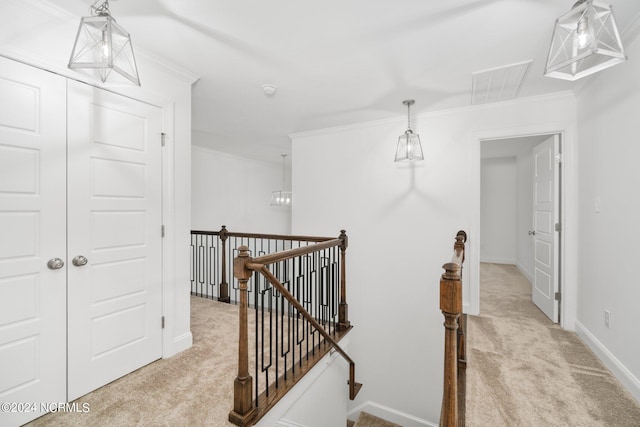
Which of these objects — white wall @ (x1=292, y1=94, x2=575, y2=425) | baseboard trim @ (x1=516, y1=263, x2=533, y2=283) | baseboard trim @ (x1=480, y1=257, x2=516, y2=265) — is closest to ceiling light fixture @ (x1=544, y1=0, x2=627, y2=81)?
white wall @ (x1=292, y1=94, x2=575, y2=425)

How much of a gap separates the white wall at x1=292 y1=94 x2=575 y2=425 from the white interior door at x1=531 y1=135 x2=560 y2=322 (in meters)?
0.44

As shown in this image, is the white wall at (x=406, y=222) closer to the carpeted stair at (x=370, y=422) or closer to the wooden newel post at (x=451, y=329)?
the carpeted stair at (x=370, y=422)

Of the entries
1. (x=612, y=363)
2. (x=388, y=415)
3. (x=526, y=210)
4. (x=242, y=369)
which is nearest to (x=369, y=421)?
(x=388, y=415)

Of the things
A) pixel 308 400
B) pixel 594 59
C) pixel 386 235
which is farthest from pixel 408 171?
pixel 308 400

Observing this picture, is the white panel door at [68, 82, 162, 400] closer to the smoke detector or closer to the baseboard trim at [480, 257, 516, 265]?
the smoke detector

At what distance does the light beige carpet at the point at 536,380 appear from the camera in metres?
1.70

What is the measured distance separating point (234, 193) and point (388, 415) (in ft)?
15.8

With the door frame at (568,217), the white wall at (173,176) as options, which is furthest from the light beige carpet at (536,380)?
the white wall at (173,176)

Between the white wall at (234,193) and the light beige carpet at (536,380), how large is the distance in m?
4.72

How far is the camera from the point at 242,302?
1653 millimetres

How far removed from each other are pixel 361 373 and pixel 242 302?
3120 mm

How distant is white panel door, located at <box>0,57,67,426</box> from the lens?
5.18 feet

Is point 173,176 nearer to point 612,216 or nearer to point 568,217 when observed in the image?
point 612,216

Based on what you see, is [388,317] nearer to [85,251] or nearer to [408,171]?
[408,171]
